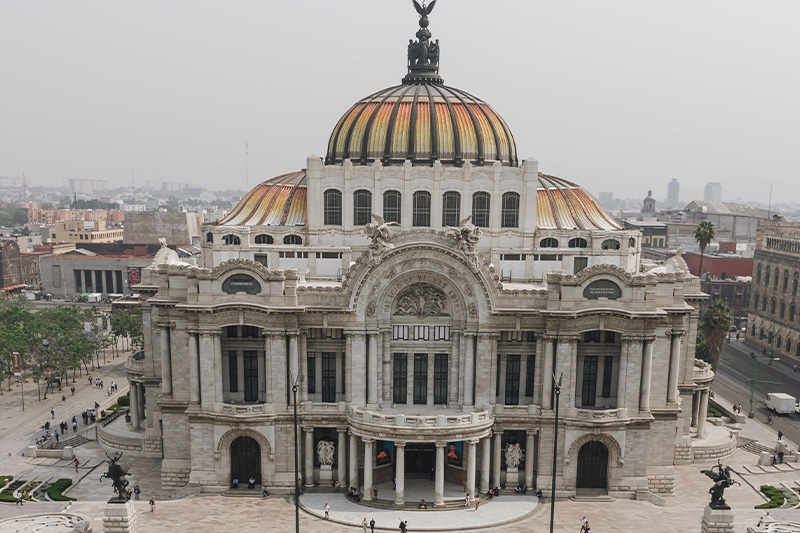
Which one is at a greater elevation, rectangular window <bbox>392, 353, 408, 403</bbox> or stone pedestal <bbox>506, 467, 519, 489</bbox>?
rectangular window <bbox>392, 353, 408, 403</bbox>

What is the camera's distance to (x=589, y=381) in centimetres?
5750

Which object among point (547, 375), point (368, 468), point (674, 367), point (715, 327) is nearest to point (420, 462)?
point (368, 468)

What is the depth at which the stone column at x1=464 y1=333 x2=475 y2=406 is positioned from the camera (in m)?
56.0

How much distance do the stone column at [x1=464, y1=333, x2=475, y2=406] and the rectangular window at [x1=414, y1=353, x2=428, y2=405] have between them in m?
3.59

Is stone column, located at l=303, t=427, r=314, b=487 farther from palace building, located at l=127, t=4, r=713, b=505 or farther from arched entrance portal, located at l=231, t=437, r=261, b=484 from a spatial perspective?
arched entrance portal, located at l=231, t=437, r=261, b=484

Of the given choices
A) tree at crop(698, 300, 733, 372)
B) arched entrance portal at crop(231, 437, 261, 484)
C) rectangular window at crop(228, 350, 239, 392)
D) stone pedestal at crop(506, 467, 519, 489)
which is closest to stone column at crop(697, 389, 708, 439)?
tree at crop(698, 300, 733, 372)

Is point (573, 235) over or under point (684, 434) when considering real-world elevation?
over

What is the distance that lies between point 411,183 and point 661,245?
15168 cm

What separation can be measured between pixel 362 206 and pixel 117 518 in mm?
34768

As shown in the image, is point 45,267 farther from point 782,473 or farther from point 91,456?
point 782,473

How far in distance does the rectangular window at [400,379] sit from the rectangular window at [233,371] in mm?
13861

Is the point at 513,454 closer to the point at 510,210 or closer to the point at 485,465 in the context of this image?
the point at 485,465

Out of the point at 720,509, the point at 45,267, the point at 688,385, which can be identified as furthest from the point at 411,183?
the point at 45,267

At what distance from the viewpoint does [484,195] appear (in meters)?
65.6
